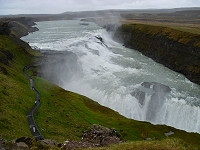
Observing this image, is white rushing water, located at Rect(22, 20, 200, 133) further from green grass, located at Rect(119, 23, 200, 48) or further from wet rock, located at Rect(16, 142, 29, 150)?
wet rock, located at Rect(16, 142, 29, 150)

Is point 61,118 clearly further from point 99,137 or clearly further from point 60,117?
point 99,137

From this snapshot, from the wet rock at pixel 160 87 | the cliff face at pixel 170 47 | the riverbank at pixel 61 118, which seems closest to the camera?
the riverbank at pixel 61 118

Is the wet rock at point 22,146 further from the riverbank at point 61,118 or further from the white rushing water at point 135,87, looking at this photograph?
the white rushing water at point 135,87

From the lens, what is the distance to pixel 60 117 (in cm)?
3325

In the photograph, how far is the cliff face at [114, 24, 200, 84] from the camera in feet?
217

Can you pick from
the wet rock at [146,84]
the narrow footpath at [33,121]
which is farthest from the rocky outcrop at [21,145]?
the wet rock at [146,84]

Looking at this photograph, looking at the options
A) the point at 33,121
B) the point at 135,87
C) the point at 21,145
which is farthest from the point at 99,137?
the point at 135,87

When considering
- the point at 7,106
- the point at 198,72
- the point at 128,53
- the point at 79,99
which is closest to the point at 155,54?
the point at 128,53

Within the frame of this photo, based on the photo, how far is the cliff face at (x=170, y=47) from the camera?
217 feet

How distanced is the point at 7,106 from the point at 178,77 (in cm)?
4948

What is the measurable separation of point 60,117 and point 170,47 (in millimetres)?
57877

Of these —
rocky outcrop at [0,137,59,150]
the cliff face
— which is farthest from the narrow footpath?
the cliff face

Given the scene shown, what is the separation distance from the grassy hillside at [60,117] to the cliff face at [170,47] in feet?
104

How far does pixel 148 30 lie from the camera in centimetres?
10069
